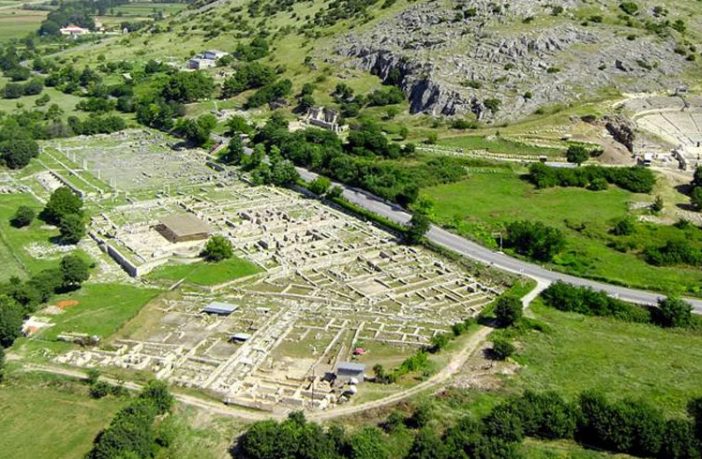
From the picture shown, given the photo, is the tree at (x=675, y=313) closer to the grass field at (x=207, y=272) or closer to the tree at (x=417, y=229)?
the tree at (x=417, y=229)

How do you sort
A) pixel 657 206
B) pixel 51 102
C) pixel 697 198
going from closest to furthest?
pixel 657 206 < pixel 697 198 < pixel 51 102

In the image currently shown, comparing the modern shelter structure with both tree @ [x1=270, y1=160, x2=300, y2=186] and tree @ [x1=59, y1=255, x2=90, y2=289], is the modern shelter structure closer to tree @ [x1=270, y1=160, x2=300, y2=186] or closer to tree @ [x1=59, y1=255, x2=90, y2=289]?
tree @ [x1=59, y1=255, x2=90, y2=289]

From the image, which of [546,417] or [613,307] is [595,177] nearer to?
[613,307]

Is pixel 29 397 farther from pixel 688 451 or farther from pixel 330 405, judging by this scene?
pixel 688 451

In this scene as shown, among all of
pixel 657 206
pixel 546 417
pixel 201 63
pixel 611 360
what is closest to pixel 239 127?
pixel 201 63

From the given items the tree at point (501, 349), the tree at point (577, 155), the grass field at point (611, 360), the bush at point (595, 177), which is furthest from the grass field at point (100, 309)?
the tree at point (577, 155)
